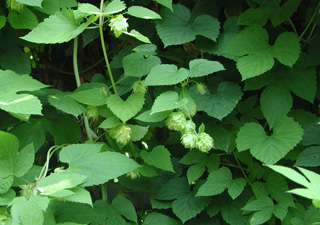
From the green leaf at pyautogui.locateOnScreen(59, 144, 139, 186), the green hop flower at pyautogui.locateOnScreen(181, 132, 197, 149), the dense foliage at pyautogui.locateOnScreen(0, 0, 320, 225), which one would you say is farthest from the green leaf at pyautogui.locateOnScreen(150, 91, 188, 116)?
the green leaf at pyautogui.locateOnScreen(59, 144, 139, 186)

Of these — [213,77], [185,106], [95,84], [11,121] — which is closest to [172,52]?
[213,77]

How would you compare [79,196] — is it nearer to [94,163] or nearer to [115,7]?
[94,163]

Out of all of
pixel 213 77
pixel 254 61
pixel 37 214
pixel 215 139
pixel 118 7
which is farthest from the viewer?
pixel 213 77

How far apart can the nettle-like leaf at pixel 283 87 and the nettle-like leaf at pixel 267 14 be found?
0.66ft

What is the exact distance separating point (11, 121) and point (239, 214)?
1.05 m

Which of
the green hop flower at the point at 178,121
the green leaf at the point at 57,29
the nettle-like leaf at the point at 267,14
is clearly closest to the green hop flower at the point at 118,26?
the green leaf at the point at 57,29

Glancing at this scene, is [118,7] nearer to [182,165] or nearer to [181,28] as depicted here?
[181,28]

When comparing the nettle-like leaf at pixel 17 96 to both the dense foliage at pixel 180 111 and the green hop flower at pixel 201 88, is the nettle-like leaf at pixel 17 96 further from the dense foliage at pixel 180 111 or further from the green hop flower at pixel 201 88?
the green hop flower at pixel 201 88

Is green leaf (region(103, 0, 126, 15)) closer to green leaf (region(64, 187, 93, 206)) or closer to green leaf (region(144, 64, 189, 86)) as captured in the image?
green leaf (region(144, 64, 189, 86))

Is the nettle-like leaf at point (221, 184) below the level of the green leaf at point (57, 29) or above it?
below

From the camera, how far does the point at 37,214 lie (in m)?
1.14

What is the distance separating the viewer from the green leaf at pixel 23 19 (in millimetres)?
1678

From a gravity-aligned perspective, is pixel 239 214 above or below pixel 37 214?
below

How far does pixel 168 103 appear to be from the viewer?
4.74ft
